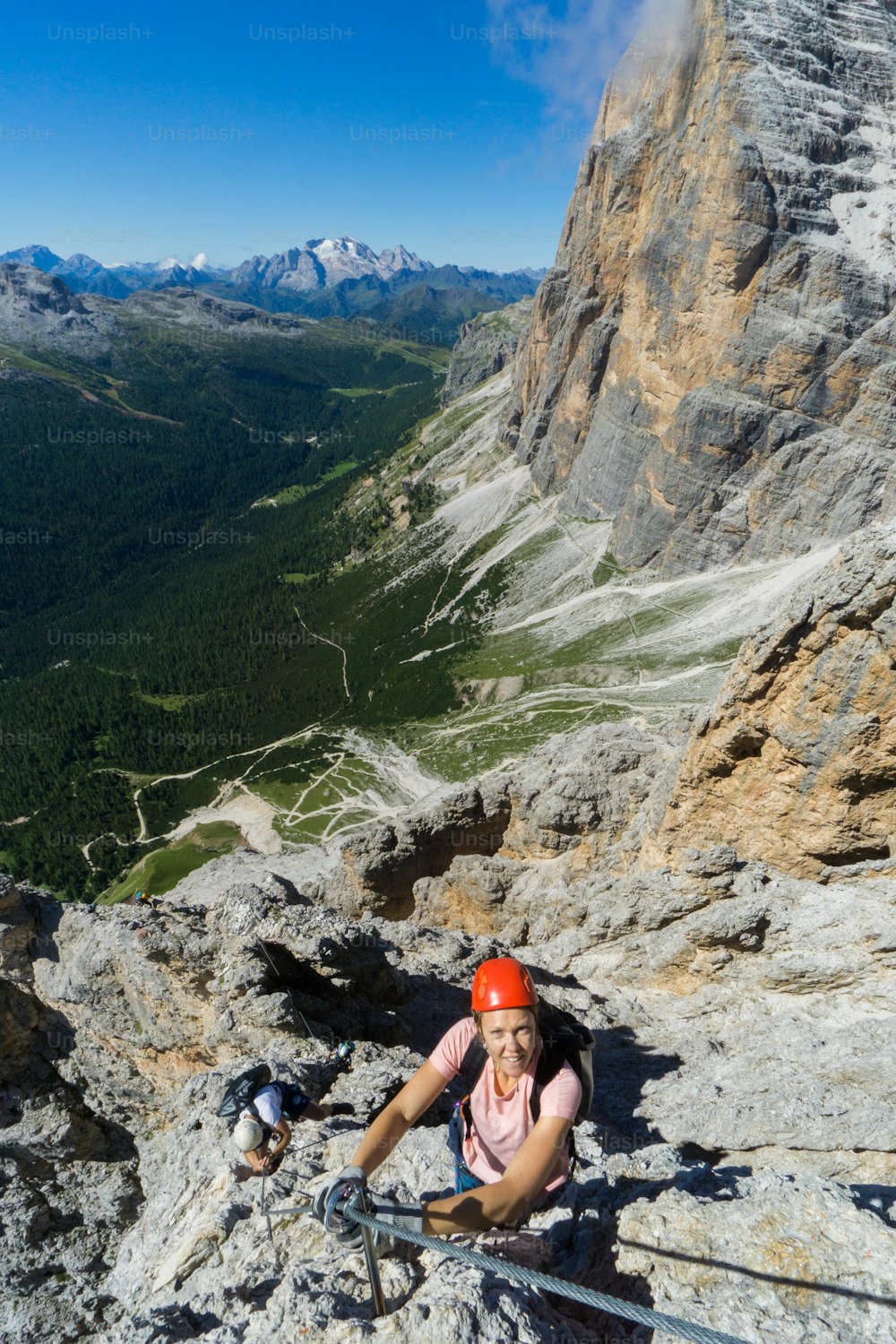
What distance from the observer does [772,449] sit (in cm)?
9612

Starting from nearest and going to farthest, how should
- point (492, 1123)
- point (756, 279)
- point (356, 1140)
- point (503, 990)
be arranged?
point (503, 990)
point (492, 1123)
point (356, 1140)
point (756, 279)

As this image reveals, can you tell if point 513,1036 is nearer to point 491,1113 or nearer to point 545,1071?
point 545,1071

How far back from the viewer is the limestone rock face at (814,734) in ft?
60.9

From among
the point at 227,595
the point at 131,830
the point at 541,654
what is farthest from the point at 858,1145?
the point at 227,595

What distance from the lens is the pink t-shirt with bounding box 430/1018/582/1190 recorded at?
6.65m

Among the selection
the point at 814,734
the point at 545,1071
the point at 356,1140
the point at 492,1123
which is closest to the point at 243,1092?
the point at 356,1140

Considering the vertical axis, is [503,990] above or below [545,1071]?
above

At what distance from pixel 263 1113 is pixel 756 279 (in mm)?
112437

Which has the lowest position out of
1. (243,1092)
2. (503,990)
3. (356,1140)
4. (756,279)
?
(356,1140)

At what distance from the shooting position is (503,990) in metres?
6.23

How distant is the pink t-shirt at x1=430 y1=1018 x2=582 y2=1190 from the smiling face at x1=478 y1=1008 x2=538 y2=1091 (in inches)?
7.7

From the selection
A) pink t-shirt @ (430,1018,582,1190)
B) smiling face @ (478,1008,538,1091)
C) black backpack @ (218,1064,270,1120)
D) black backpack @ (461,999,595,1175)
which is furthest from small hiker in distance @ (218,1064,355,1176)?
smiling face @ (478,1008,538,1091)

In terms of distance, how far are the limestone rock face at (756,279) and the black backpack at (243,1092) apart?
99.7 metres

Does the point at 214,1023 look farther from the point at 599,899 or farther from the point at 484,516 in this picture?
the point at 484,516
